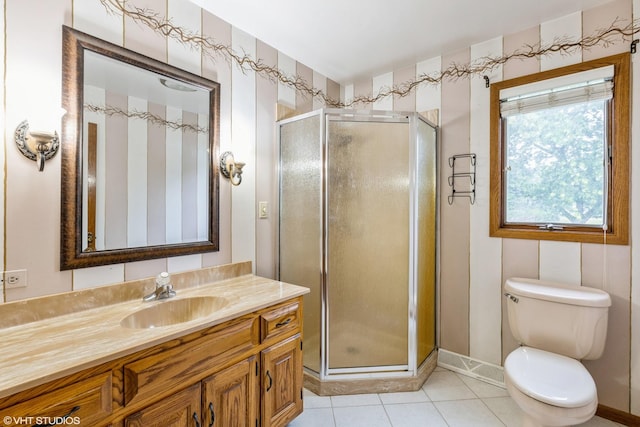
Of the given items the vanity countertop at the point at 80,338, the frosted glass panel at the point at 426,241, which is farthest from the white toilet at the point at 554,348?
the vanity countertop at the point at 80,338

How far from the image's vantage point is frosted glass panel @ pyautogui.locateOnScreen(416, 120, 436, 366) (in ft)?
7.16

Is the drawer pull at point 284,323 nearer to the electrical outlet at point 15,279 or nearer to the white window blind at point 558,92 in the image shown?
the electrical outlet at point 15,279

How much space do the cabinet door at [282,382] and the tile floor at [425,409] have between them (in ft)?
0.77

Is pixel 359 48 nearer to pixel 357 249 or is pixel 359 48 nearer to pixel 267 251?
pixel 357 249

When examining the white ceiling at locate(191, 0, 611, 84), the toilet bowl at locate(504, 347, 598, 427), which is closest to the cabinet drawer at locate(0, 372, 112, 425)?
the toilet bowl at locate(504, 347, 598, 427)

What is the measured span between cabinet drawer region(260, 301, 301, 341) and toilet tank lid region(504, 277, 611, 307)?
4.59ft

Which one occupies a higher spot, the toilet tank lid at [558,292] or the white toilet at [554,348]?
the toilet tank lid at [558,292]

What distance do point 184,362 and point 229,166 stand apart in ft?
3.92

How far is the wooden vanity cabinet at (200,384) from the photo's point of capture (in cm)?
91

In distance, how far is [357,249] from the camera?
2133 millimetres

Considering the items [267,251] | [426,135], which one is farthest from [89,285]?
[426,135]
